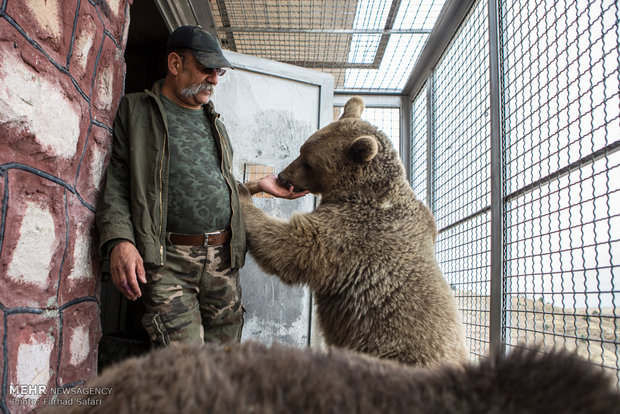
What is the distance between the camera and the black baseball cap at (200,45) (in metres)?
2.85

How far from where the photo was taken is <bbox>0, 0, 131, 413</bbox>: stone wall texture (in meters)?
1.65

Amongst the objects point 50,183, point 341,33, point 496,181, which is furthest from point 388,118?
point 50,183

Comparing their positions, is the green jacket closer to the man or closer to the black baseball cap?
the man

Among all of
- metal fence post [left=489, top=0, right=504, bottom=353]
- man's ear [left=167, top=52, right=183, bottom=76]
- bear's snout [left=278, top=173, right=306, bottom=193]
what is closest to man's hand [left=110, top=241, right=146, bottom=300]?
man's ear [left=167, top=52, right=183, bottom=76]

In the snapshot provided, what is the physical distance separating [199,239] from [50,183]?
96cm

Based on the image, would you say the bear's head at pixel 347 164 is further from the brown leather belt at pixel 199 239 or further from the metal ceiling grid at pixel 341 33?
the metal ceiling grid at pixel 341 33

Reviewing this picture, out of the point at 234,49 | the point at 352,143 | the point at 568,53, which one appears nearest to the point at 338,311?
→ the point at 352,143

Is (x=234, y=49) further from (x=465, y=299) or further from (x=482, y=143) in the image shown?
(x=465, y=299)

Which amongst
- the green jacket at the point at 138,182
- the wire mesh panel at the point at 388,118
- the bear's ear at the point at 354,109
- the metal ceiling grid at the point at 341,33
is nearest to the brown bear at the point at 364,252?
the bear's ear at the point at 354,109

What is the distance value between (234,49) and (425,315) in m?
4.33

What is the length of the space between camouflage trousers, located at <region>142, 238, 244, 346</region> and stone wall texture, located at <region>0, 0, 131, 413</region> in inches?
12.7

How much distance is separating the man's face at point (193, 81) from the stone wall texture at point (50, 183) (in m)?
0.48

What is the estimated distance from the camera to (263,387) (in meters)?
0.66

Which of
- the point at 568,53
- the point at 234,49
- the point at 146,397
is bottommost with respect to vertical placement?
the point at 146,397
